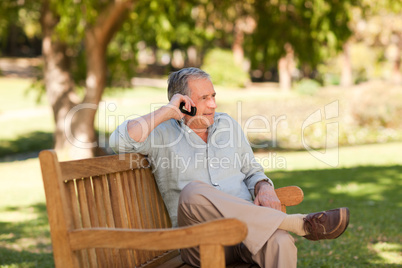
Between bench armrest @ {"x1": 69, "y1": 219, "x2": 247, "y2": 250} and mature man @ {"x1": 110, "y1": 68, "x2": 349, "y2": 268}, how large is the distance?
52cm

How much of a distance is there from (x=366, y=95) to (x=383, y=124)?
111 cm

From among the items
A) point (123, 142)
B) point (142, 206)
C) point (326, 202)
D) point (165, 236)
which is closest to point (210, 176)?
point (142, 206)

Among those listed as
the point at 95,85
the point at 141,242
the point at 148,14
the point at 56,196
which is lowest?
the point at 141,242

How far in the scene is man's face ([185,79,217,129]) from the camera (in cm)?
332

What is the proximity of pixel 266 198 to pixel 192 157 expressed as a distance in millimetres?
519

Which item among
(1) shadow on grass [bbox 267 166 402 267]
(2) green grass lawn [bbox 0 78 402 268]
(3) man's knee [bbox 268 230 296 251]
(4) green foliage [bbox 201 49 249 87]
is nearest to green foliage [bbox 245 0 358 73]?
(2) green grass lawn [bbox 0 78 402 268]

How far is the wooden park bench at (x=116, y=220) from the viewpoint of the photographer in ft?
7.12

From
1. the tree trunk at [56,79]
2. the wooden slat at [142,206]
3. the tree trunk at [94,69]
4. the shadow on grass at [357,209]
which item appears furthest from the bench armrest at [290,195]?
the tree trunk at [56,79]

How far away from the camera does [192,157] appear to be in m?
3.17

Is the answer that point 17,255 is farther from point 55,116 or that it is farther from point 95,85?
point 55,116

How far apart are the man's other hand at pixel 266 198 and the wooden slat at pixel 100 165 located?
72cm

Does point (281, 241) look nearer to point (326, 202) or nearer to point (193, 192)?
point (193, 192)

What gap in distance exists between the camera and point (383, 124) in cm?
1689

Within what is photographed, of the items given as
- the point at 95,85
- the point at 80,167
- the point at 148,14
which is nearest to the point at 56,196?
the point at 80,167
